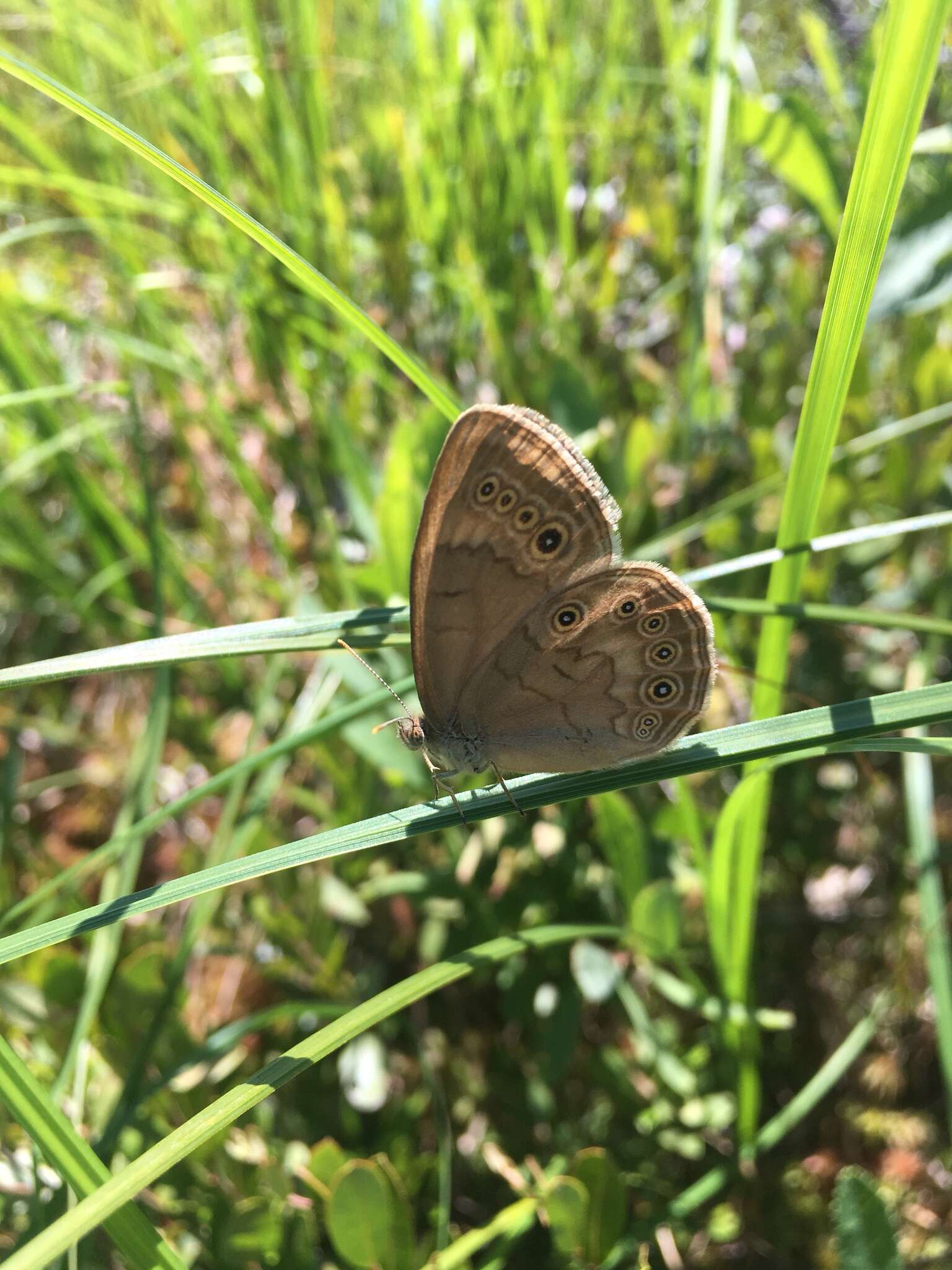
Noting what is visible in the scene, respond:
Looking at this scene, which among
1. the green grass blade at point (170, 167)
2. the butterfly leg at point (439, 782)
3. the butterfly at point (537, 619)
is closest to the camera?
the green grass blade at point (170, 167)

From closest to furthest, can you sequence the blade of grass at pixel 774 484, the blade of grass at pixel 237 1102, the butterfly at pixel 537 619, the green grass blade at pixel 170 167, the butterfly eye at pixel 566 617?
the blade of grass at pixel 237 1102 → the green grass blade at pixel 170 167 → the butterfly at pixel 537 619 → the butterfly eye at pixel 566 617 → the blade of grass at pixel 774 484

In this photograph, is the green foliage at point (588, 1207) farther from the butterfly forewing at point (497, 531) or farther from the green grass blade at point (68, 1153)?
the butterfly forewing at point (497, 531)

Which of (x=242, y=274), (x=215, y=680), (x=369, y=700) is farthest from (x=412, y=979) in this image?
(x=242, y=274)

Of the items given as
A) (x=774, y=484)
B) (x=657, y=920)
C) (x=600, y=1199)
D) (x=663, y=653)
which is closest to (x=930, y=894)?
(x=657, y=920)

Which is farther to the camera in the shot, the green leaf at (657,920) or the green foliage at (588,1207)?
the green leaf at (657,920)

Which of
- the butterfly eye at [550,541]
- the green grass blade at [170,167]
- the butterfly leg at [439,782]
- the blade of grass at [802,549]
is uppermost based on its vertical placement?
the green grass blade at [170,167]

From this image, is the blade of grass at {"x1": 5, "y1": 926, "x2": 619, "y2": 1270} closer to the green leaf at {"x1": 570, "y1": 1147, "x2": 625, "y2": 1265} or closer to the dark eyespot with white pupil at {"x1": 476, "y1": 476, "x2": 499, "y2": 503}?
the green leaf at {"x1": 570, "y1": 1147, "x2": 625, "y2": 1265}

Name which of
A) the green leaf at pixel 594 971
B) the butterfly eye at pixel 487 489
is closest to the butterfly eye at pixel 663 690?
the butterfly eye at pixel 487 489

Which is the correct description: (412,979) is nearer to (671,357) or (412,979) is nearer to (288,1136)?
(288,1136)
